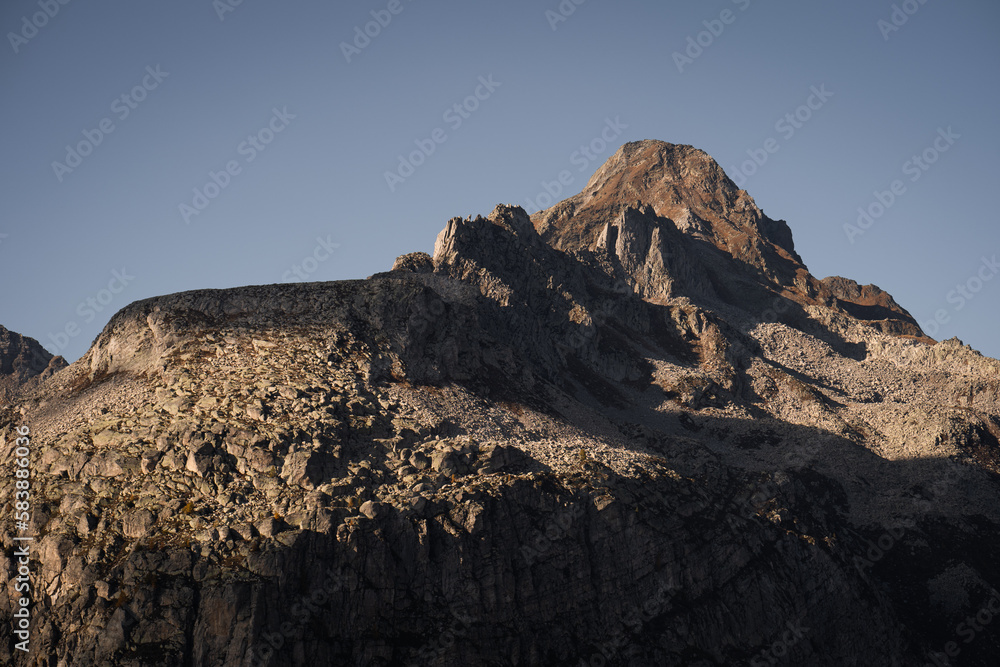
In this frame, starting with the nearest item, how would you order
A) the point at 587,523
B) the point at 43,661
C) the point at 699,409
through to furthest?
the point at 43,661 < the point at 587,523 < the point at 699,409

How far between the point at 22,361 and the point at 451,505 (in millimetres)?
126913

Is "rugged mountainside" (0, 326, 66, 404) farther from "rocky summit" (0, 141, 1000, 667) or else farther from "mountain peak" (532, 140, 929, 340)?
"mountain peak" (532, 140, 929, 340)

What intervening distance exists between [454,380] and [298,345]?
16484mm

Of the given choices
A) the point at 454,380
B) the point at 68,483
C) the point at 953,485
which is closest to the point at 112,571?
the point at 68,483

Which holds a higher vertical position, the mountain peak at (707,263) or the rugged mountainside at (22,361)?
the mountain peak at (707,263)

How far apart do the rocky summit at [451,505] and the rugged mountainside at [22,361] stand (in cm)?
8036

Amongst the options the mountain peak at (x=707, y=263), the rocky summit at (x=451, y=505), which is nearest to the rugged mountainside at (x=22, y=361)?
the rocky summit at (x=451, y=505)

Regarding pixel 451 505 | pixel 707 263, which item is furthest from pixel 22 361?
pixel 707 263

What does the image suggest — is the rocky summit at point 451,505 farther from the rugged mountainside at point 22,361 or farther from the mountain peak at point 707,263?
the rugged mountainside at point 22,361

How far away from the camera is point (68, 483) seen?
204ft

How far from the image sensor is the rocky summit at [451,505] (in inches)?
2179

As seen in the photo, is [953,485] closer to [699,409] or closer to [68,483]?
[699,409]

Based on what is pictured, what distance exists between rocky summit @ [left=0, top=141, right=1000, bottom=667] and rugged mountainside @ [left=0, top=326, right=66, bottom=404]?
264 feet

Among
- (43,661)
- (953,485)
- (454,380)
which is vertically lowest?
(43,661)
